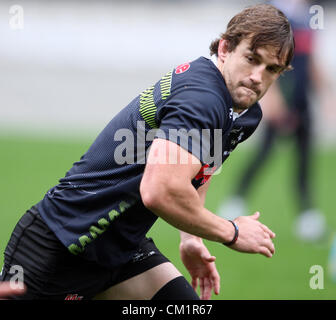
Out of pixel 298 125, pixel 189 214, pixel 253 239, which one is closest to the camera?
pixel 189 214

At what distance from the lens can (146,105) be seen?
3.13m

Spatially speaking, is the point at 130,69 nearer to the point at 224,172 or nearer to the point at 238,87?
the point at 224,172

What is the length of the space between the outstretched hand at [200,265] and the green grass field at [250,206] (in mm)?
1468

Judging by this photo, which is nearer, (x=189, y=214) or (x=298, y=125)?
(x=189, y=214)

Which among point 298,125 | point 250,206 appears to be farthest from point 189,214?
point 250,206

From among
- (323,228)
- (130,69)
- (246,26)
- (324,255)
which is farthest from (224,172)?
(246,26)

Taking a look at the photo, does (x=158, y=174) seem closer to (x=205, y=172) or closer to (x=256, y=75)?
(x=205, y=172)

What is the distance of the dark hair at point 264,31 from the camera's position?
312 cm

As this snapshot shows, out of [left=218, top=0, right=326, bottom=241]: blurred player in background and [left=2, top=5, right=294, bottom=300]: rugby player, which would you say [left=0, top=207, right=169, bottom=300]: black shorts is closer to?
[left=2, top=5, right=294, bottom=300]: rugby player

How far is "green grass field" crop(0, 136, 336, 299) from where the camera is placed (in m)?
5.84

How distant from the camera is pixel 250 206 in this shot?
8.70m

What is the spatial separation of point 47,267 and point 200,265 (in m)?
0.97

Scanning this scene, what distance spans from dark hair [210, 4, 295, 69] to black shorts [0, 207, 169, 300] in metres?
1.23

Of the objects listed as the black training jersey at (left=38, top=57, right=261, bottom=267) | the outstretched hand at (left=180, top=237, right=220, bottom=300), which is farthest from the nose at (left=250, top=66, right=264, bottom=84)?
the outstretched hand at (left=180, top=237, right=220, bottom=300)
